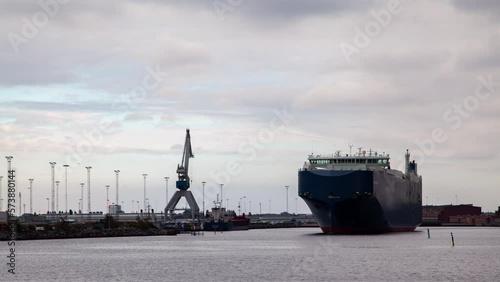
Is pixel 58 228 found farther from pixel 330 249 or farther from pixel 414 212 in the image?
pixel 330 249

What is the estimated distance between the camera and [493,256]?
101 meters

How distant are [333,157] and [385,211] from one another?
37.1 ft

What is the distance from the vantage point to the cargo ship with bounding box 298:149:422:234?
5022 inches

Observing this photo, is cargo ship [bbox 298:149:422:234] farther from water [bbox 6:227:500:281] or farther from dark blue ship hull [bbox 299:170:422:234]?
water [bbox 6:227:500:281]

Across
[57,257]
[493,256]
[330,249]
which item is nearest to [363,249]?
[330,249]

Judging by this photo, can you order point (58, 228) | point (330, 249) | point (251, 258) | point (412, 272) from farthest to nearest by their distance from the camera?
point (58, 228) → point (330, 249) → point (251, 258) → point (412, 272)

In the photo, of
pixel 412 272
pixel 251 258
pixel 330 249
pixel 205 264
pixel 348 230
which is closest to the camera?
pixel 412 272

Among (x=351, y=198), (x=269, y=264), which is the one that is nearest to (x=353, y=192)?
(x=351, y=198)

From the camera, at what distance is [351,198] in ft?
419

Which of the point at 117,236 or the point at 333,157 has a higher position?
the point at 333,157

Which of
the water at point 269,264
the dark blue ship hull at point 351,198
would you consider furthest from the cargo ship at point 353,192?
the water at point 269,264

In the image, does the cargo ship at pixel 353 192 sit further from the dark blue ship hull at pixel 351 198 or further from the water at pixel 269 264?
the water at pixel 269 264

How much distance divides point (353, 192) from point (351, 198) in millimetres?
886

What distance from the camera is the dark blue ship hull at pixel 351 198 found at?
127375mm
